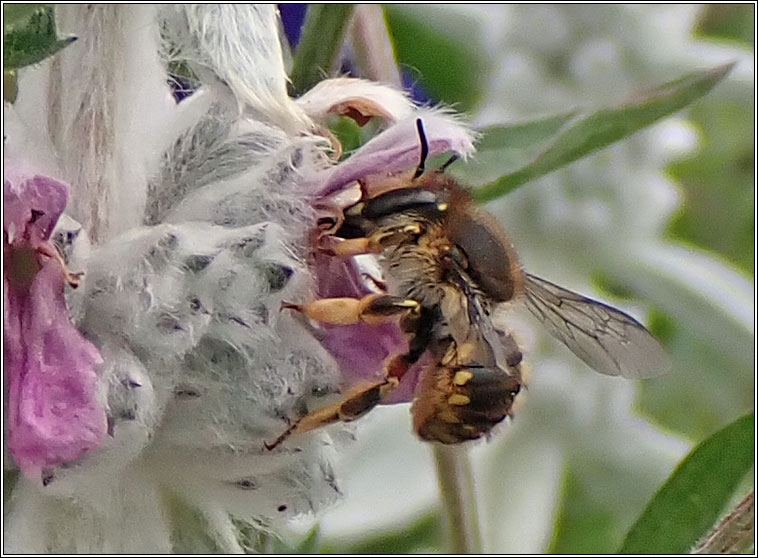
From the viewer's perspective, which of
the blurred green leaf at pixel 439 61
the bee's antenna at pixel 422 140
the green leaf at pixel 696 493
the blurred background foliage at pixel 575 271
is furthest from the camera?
the blurred green leaf at pixel 439 61

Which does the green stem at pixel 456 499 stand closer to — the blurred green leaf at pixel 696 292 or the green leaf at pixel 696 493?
the green leaf at pixel 696 493

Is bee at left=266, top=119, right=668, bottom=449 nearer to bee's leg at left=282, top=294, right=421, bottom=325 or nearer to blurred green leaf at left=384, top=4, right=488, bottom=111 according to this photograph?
bee's leg at left=282, top=294, right=421, bottom=325

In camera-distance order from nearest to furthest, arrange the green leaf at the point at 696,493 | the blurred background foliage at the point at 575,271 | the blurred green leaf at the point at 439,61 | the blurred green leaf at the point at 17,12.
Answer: the blurred green leaf at the point at 17,12 < the green leaf at the point at 696,493 < the blurred background foliage at the point at 575,271 < the blurred green leaf at the point at 439,61

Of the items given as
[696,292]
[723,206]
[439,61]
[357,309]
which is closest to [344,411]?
[357,309]

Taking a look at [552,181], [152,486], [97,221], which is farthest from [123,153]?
[552,181]

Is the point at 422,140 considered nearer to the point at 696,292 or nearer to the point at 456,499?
the point at 456,499

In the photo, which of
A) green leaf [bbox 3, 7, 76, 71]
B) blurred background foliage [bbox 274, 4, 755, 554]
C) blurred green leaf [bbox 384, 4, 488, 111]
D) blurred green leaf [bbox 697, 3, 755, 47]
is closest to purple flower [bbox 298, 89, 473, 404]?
green leaf [bbox 3, 7, 76, 71]

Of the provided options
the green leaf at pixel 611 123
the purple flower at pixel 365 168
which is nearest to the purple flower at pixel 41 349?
the purple flower at pixel 365 168

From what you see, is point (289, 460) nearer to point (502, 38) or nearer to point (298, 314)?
point (298, 314)
